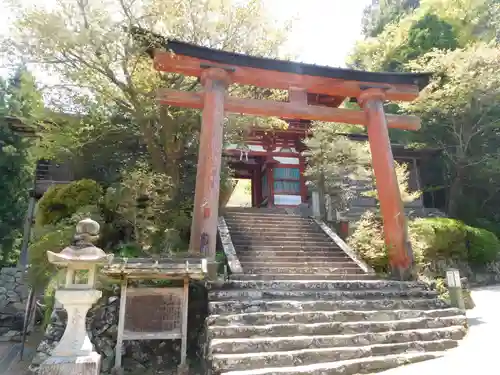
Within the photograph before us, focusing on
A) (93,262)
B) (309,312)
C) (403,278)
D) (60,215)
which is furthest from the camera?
(60,215)

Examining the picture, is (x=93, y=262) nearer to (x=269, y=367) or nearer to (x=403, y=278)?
(x=269, y=367)

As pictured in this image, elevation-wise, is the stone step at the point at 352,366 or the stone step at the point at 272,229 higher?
the stone step at the point at 272,229

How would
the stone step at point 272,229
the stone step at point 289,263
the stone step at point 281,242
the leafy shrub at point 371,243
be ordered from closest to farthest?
→ the stone step at point 289,263 → the leafy shrub at point 371,243 → the stone step at point 281,242 → the stone step at point 272,229

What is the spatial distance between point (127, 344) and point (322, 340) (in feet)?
11.1

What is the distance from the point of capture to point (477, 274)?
44.7ft

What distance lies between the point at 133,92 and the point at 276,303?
24.0 ft

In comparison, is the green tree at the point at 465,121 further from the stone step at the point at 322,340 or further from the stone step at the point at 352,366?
the stone step at the point at 352,366

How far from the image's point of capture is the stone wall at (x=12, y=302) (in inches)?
522

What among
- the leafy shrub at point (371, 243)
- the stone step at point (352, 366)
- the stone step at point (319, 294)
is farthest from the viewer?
the leafy shrub at point (371, 243)

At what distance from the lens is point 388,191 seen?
9.64 metres

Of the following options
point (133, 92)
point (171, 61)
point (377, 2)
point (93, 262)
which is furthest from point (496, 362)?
point (377, 2)

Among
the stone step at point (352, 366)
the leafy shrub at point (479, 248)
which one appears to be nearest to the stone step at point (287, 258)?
the stone step at point (352, 366)

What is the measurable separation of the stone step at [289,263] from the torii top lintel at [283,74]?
194 inches

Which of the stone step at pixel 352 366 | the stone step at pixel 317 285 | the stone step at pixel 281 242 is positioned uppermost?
the stone step at pixel 281 242
